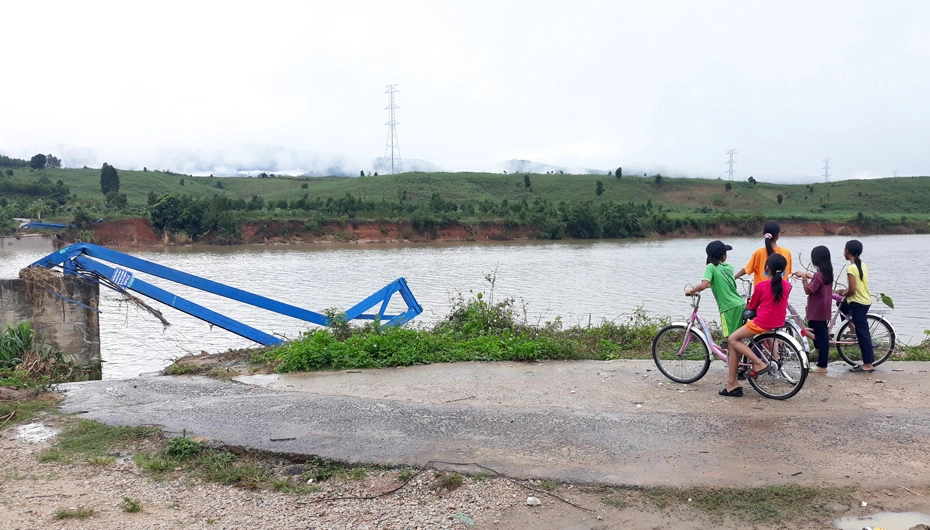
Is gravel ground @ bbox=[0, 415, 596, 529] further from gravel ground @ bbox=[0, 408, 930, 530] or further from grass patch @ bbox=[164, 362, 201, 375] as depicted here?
grass patch @ bbox=[164, 362, 201, 375]

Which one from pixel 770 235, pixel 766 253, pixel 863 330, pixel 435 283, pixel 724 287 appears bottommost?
pixel 435 283

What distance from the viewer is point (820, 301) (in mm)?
8344

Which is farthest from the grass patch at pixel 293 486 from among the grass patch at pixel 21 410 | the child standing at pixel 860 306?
the child standing at pixel 860 306

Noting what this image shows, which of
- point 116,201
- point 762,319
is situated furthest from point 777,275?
point 116,201

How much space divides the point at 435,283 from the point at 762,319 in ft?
63.0

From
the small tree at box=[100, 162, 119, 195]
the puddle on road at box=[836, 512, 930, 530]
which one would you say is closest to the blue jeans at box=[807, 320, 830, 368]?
the puddle on road at box=[836, 512, 930, 530]

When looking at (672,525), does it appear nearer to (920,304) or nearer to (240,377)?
(240,377)

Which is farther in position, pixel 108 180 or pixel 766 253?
pixel 108 180

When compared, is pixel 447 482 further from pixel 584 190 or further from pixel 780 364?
pixel 584 190

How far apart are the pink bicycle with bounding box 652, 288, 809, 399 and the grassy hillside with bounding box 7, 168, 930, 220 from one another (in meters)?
83.2

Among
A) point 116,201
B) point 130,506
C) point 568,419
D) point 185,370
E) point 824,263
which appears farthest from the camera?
point 116,201

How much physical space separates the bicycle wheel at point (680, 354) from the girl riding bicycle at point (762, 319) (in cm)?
53

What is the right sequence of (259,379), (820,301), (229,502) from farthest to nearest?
(259,379), (820,301), (229,502)

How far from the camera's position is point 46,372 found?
9.38m
